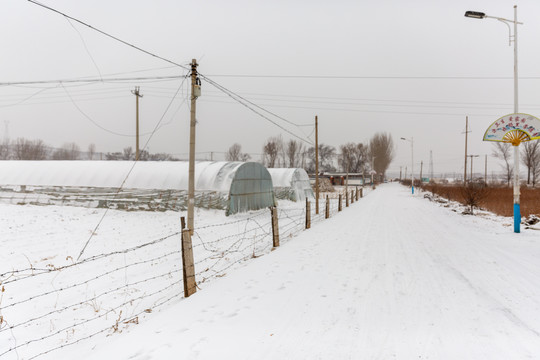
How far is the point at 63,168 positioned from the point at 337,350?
23040 millimetres

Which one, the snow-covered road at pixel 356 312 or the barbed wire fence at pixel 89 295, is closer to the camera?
the snow-covered road at pixel 356 312

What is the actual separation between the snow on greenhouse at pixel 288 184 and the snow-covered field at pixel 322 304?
15.1 m

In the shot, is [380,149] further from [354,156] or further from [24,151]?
[24,151]

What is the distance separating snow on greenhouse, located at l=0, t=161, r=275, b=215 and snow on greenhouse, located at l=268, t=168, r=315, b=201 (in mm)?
3533

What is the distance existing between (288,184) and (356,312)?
66.4 ft

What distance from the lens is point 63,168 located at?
20016 millimetres

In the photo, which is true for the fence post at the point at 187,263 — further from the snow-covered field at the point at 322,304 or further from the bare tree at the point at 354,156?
the bare tree at the point at 354,156

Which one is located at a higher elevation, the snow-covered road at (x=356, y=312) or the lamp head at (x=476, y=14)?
the lamp head at (x=476, y=14)

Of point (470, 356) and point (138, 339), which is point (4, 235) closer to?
point (138, 339)

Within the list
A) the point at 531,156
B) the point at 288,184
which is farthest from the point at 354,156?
the point at 288,184

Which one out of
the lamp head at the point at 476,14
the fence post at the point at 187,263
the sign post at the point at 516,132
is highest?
the lamp head at the point at 476,14

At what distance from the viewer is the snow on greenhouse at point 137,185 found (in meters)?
16.5

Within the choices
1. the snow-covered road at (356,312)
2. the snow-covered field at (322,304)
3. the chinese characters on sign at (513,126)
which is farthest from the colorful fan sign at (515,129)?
the snow-covered road at (356,312)

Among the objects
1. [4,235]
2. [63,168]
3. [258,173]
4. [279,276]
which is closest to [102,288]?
[279,276]
